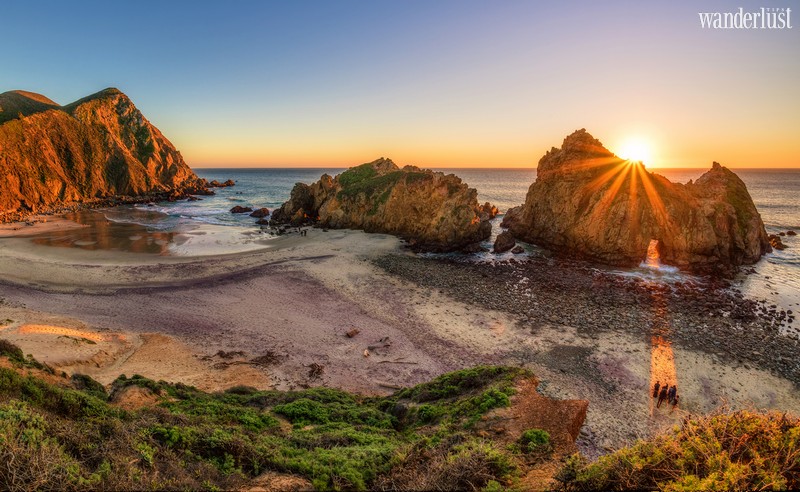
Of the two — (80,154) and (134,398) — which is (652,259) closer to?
(134,398)

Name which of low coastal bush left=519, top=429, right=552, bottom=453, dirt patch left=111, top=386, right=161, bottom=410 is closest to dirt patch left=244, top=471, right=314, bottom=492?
low coastal bush left=519, top=429, right=552, bottom=453

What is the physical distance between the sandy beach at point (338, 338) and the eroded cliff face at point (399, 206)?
41.3ft

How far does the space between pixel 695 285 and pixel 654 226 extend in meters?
9.43

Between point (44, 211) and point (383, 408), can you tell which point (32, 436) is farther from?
point (44, 211)

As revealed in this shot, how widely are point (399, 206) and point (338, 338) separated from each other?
32.9 metres

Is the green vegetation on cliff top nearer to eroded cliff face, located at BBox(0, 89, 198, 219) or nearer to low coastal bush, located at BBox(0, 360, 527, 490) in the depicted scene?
low coastal bush, located at BBox(0, 360, 527, 490)

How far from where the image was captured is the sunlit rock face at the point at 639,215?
1444 inches

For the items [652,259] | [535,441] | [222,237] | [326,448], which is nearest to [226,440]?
[326,448]

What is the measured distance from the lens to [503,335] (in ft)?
74.2

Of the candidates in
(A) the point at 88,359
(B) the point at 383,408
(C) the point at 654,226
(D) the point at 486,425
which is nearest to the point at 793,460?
(D) the point at 486,425

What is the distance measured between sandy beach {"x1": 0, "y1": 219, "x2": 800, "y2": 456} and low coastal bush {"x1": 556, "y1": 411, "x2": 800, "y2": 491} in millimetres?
8219

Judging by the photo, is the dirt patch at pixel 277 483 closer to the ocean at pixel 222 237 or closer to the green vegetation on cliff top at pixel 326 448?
the green vegetation on cliff top at pixel 326 448

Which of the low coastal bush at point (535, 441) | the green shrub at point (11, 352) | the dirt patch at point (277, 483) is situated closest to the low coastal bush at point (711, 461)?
the low coastal bush at point (535, 441)

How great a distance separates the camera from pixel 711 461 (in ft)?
19.1
